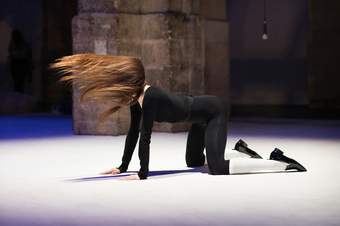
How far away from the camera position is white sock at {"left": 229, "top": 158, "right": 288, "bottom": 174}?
6520 mm

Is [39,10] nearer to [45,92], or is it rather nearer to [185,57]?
[45,92]

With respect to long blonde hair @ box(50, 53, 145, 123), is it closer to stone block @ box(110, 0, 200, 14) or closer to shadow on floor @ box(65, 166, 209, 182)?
shadow on floor @ box(65, 166, 209, 182)

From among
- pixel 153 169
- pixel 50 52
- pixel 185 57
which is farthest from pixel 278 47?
pixel 153 169

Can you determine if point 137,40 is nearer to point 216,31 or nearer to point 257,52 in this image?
point 216,31

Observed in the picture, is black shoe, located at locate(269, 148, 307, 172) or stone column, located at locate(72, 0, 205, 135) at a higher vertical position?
stone column, located at locate(72, 0, 205, 135)

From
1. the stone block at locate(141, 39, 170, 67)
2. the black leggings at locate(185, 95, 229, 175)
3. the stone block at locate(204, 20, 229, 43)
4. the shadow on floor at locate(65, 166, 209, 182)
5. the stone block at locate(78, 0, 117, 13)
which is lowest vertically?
the shadow on floor at locate(65, 166, 209, 182)

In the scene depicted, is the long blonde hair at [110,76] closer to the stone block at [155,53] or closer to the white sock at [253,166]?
the white sock at [253,166]

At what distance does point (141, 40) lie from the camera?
10.9 metres

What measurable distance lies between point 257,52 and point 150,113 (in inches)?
499

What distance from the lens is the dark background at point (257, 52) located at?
1634 centimetres

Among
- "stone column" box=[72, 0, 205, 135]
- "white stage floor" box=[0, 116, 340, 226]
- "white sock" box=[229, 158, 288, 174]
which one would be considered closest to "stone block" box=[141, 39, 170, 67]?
"stone column" box=[72, 0, 205, 135]

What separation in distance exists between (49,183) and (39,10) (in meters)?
12.5

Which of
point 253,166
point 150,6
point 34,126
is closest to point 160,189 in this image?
point 253,166

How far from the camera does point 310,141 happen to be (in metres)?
9.28
